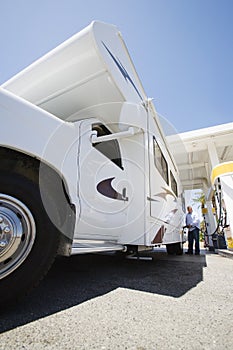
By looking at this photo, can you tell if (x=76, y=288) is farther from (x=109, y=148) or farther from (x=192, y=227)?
(x=192, y=227)

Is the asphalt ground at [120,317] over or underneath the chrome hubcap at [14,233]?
underneath

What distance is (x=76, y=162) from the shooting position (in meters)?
1.92

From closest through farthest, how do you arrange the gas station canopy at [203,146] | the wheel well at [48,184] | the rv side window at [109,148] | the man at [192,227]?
the wheel well at [48,184], the rv side window at [109,148], the man at [192,227], the gas station canopy at [203,146]

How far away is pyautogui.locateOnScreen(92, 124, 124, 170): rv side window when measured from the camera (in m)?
2.43

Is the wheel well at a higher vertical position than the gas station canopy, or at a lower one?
lower

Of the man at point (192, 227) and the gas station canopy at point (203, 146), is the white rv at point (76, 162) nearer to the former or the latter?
the man at point (192, 227)

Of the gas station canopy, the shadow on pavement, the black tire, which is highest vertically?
the gas station canopy

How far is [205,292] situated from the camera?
76.2 inches

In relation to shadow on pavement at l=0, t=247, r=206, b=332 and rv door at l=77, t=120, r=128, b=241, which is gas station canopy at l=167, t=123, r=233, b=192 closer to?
rv door at l=77, t=120, r=128, b=241

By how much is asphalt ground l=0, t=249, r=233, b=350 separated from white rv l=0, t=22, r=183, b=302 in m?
0.28

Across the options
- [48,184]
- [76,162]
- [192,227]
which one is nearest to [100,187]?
[76,162]

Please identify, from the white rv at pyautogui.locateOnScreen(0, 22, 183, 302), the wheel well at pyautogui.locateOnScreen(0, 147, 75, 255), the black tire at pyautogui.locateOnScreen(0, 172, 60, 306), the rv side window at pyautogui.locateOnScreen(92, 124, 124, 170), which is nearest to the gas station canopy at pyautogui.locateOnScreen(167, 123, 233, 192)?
the white rv at pyautogui.locateOnScreen(0, 22, 183, 302)

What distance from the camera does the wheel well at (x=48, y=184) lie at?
4.89 feet

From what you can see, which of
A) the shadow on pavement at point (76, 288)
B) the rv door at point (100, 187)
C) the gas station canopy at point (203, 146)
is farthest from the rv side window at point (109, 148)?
the gas station canopy at point (203, 146)
